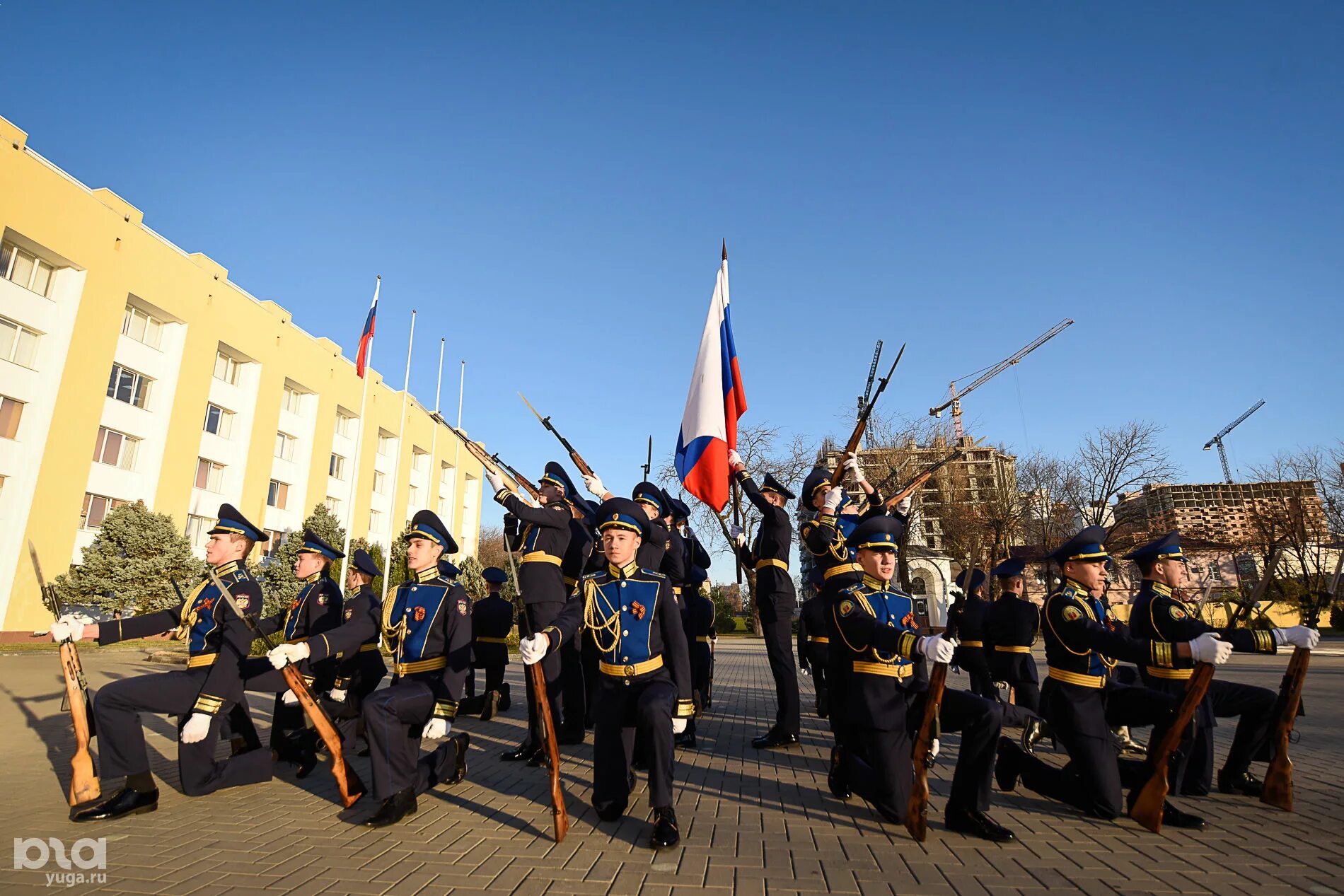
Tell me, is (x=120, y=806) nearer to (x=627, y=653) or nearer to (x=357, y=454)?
(x=627, y=653)

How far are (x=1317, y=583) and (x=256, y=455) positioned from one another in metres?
49.4

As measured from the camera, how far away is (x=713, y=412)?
30.6 ft

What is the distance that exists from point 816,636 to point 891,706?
278 cm

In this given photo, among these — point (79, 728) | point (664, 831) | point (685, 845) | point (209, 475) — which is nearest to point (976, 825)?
point (685, 845)

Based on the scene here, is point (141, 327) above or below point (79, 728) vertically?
above

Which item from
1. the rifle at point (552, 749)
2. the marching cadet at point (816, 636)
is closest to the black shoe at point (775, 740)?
the marching cadet at point (816, 636)

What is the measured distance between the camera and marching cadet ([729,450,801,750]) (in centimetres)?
688

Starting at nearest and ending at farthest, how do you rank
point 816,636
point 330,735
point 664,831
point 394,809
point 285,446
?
point 664,831
point 394,809
point 330,735
point 816,636
point 285,446

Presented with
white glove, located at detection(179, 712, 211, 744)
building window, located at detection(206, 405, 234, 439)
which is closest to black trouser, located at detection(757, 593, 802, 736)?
white glove, located at detection(179, 712, 211, 744)

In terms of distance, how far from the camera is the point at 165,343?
30391 mm

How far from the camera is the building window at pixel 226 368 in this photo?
33.7 metres

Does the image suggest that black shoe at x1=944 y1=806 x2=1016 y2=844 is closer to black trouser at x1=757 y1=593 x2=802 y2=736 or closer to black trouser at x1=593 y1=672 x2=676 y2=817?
black trouser at x1=593 y1=672 x2=676 y2=817

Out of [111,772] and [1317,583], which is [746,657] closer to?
[111,772]

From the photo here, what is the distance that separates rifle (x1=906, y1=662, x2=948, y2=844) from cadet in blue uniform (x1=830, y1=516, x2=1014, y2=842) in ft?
0.56
